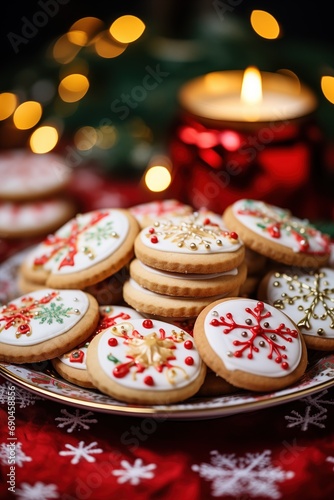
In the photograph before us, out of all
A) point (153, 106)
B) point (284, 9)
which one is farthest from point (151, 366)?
point (284, 9)

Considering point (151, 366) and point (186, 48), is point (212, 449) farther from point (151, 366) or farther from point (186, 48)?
point (186, 48)

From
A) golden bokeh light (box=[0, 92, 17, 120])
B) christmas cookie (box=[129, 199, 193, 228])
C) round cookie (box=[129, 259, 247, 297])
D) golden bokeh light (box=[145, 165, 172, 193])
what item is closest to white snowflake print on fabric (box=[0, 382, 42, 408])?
round cookie (box=[129, 259, 247, 297])

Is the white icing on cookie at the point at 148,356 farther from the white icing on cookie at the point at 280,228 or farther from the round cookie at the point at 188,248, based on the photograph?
the white icing on cookie at the point at 280,228

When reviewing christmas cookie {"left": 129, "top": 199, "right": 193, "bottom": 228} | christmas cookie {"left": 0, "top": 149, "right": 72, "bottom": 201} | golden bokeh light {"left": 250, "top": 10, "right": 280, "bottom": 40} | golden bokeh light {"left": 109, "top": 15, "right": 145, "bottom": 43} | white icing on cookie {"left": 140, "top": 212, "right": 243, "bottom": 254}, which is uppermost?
golden bokeh light {"left": 250, "top": 10, "right": 280, "bottom": 40}

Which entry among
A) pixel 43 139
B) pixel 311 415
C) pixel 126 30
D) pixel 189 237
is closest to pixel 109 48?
pixel 126 30

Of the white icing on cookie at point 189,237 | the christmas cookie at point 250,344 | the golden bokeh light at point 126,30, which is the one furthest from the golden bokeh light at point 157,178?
the christmas cookie at point 250,344

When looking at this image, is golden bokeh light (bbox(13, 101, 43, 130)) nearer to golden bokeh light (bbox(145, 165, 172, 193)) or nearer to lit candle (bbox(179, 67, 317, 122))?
golden bokeh light (bbox(145, 165, 172, 193))
